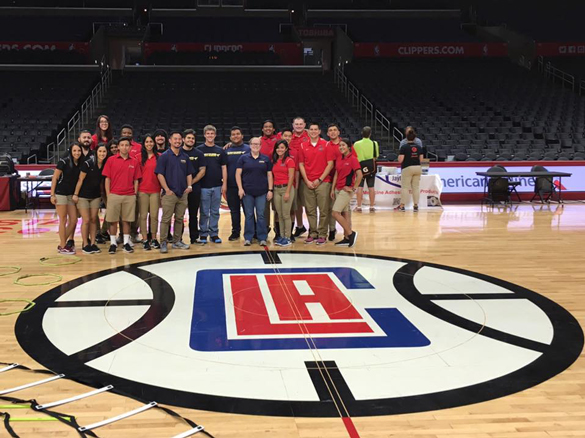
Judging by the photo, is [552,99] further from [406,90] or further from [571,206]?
[571,206]

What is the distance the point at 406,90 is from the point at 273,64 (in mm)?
6837

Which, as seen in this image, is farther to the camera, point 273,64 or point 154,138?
point 273,64

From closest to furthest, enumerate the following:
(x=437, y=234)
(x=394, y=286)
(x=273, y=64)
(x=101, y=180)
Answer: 1. (x=394, y=286)
2. (x=101, y=180)
3. (x=437, y=234)
4. (x=273, y=64)

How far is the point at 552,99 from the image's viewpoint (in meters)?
21.0

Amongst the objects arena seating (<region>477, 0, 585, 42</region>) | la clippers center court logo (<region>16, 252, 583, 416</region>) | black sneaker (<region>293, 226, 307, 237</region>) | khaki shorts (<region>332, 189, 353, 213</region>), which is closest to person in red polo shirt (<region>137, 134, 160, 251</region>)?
la clippers center court logo (<region>16, 252, 583, 416</region>)

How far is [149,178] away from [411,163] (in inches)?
236

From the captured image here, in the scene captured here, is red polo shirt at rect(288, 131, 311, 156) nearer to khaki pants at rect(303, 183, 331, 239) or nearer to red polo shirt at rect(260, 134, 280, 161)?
red polo shirt at rect(260, 134, 280, 161)

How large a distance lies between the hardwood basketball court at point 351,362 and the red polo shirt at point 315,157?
1323mm

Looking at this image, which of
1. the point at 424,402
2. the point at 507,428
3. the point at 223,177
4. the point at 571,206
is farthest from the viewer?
the point at 571,206

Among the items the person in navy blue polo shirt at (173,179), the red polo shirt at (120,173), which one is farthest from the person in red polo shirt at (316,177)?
the red polo shirt at (120,173)

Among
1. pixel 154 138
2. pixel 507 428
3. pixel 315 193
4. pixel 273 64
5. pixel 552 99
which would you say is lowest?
pixel 507 428

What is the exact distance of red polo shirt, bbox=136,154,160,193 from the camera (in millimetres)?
7965

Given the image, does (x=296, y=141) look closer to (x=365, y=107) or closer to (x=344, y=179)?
(x=344, y=179)

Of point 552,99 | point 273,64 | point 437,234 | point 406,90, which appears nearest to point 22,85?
point 273,64
